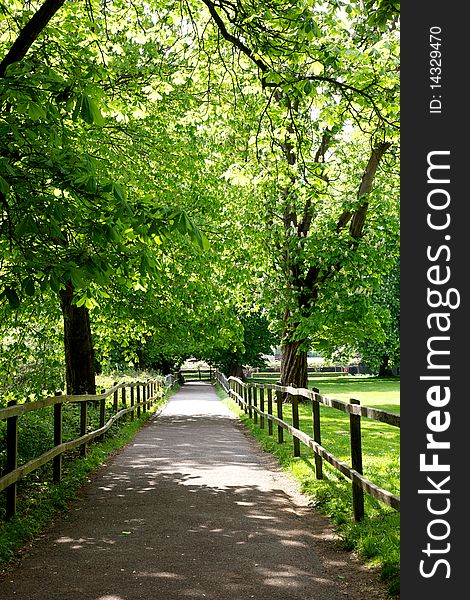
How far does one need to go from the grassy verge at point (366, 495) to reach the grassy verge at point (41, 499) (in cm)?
299

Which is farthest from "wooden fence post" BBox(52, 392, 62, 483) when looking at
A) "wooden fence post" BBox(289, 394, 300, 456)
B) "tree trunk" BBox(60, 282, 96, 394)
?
"tree trunk" BBox(60, 282, 96, 394)

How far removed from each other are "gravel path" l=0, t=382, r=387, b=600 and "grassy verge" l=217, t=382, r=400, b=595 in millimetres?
146

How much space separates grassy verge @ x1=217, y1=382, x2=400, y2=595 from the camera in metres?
6.01

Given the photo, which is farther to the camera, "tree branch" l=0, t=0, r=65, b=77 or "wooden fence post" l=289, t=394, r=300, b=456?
"wooden fence post" l=289, t=394, r=300, b=456

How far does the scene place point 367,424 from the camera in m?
22.4

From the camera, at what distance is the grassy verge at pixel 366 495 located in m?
6.01

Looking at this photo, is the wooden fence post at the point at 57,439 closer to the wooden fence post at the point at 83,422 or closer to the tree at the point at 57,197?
the wooden fence post at the point at 83,422

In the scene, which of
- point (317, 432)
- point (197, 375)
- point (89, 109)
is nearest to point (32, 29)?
point (89, 109)

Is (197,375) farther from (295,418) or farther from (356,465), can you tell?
(356,465)

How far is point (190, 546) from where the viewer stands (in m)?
6.66

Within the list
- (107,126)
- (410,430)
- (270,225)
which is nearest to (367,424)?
(270,225)

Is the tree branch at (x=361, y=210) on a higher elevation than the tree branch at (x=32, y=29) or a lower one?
higher

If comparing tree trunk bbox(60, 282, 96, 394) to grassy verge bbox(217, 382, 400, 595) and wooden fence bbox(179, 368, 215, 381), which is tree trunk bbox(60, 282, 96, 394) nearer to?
grassy verge bbox(217, 382, 400, 595)

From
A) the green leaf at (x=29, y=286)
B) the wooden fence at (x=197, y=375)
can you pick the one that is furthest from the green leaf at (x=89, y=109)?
the wooden fence at (x=197, y=375)
